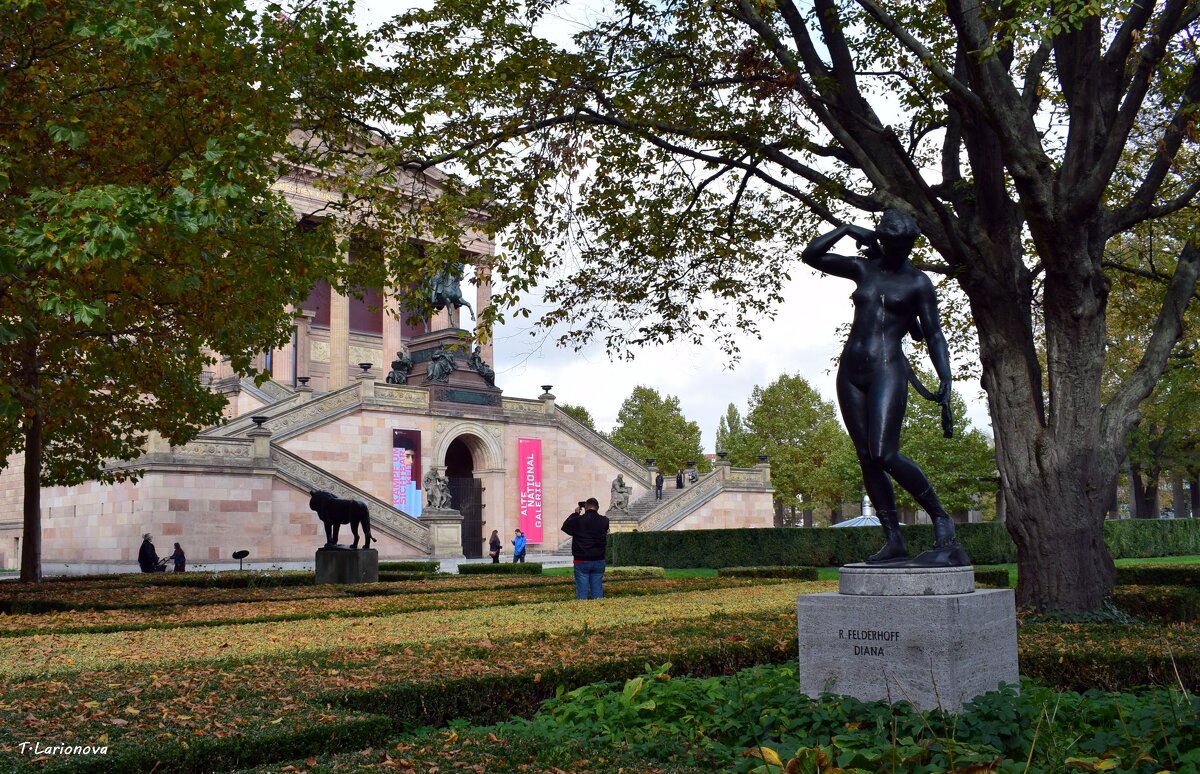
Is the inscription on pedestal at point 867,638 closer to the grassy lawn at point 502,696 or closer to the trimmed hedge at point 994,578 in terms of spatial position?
the grassy lawn at point 502,696

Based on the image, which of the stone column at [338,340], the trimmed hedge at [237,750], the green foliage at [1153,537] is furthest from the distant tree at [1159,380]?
the stone column at [338,340]

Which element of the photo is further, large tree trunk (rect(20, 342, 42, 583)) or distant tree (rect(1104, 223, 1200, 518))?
distant tree (rect(1104, 223, 1200, 518))

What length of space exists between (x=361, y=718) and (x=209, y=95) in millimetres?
9826

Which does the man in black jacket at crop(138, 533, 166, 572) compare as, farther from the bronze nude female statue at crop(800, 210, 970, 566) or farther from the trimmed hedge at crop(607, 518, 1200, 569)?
the bronze nude female statue at crop(800, 210, 970, 566)

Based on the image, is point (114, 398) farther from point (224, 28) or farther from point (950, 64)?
point (950, 64)

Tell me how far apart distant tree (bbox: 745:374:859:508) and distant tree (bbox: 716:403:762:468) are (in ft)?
1.73

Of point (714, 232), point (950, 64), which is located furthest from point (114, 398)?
point (950, 64)

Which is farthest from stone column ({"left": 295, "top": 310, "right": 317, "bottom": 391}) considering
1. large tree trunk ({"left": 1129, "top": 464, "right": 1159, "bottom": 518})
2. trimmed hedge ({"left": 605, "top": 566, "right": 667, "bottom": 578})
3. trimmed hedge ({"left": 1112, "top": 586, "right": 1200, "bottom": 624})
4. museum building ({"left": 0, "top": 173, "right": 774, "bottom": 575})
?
trimmed hedge ({"left": 1112, "top": 586, "right": 1200, "bottom": 624})

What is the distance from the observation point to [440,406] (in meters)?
43.9

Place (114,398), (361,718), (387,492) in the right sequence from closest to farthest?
1. (361,718)
2. (114,398)
3. (387,492)

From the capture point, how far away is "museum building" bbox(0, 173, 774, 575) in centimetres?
3303

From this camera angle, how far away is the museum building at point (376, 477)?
3303 cm

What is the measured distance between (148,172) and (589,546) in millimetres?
8014

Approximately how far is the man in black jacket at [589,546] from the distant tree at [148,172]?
17.4 feet
